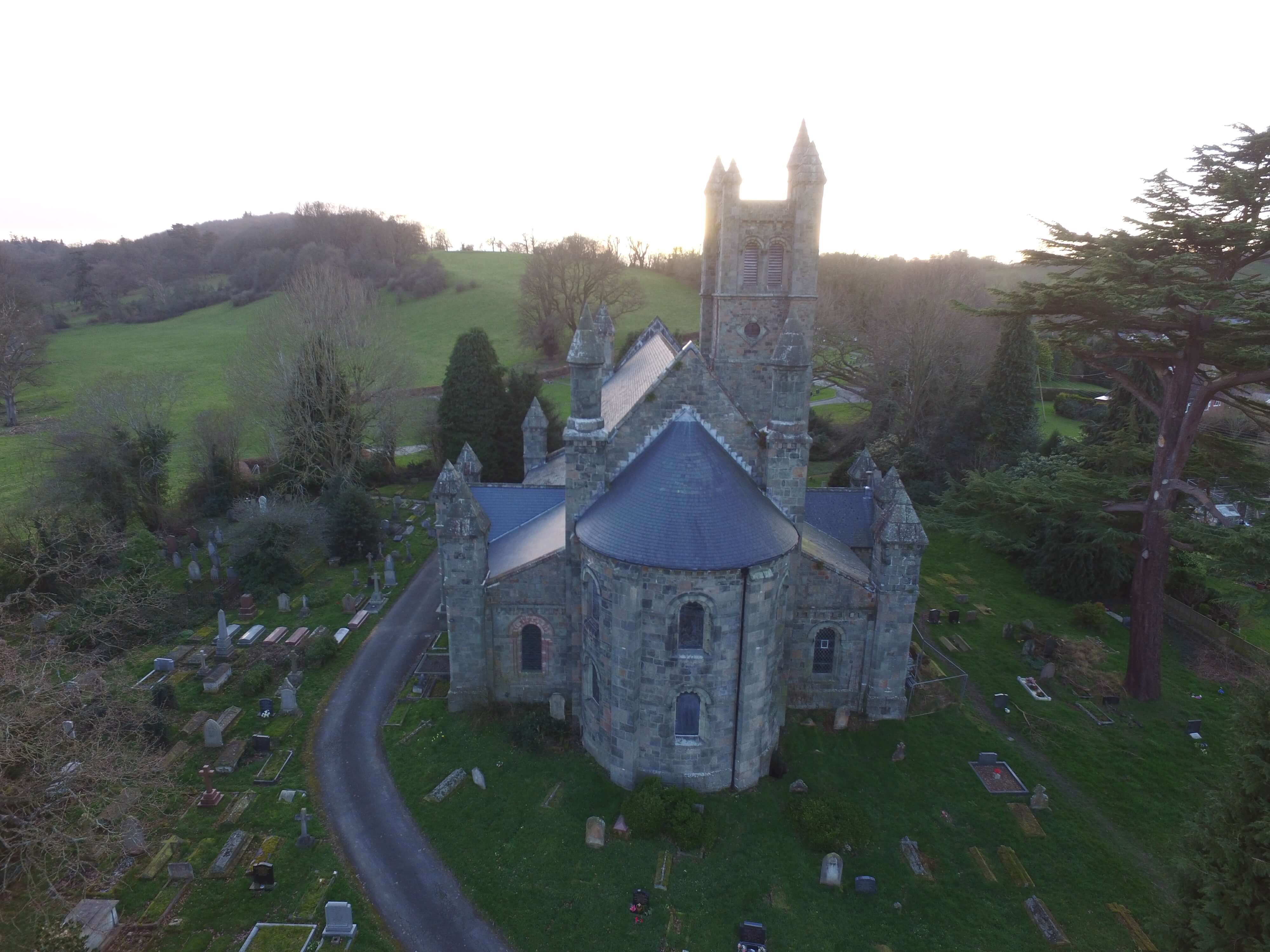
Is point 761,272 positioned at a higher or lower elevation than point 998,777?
higher

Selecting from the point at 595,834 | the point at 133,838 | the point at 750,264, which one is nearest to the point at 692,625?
the point at 595,834

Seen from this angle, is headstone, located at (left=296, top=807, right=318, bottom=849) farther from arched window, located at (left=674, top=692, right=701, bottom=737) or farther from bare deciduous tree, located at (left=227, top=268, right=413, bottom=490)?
bare deciduous tree, located at (left=227, top=268, right=413, bottom=490)

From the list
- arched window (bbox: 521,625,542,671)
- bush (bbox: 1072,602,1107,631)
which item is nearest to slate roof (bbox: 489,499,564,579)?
arched window (bbox: 521,625,542,671)

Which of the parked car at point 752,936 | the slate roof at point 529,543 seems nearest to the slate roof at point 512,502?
the slate roof at point 529,543

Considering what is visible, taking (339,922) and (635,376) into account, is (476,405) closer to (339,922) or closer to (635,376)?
(635,376)

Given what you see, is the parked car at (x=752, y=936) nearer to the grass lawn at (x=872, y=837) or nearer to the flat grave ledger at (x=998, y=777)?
the grass lawn at (x=872, y=837)

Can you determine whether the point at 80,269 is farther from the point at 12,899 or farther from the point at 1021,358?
the point at 1021,358

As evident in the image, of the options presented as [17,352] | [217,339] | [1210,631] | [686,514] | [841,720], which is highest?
[17,352]
